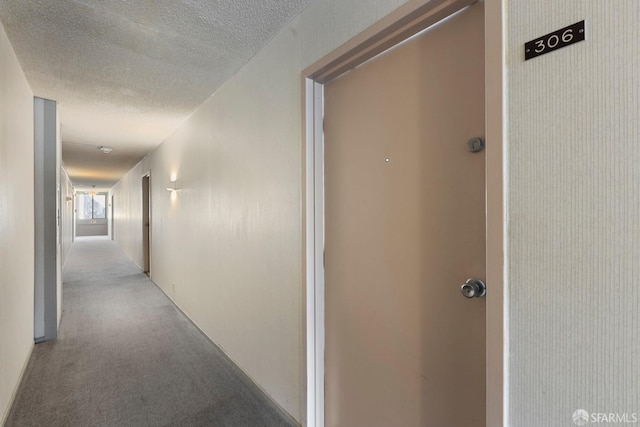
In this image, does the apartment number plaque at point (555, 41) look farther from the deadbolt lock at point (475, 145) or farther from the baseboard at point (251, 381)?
the baseboard at point (251, 381)

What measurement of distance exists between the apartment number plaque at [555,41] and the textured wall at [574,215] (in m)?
0.01

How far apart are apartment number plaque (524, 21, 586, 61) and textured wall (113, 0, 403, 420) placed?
0.63 meters

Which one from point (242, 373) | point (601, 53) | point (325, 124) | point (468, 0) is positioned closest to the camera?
point (601, 53)

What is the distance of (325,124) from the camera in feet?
5.92

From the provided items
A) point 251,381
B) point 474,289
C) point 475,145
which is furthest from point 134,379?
point 475,145

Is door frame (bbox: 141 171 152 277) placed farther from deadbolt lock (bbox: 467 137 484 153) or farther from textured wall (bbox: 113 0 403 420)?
Answer: deadbolt lock (bbox: 467 137 484 153)

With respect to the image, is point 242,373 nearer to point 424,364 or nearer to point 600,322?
point 424,364

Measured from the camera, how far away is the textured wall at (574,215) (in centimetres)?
74

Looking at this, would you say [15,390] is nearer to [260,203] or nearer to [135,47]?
[260,203]

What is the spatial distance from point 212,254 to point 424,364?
243 centimetres

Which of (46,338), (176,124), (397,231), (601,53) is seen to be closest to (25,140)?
(176,124)

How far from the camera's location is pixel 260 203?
227 centimetres

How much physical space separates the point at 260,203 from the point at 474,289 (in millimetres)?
1582

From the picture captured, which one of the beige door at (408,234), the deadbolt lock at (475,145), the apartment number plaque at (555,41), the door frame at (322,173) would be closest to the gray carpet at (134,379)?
the door frame at (322,173)
